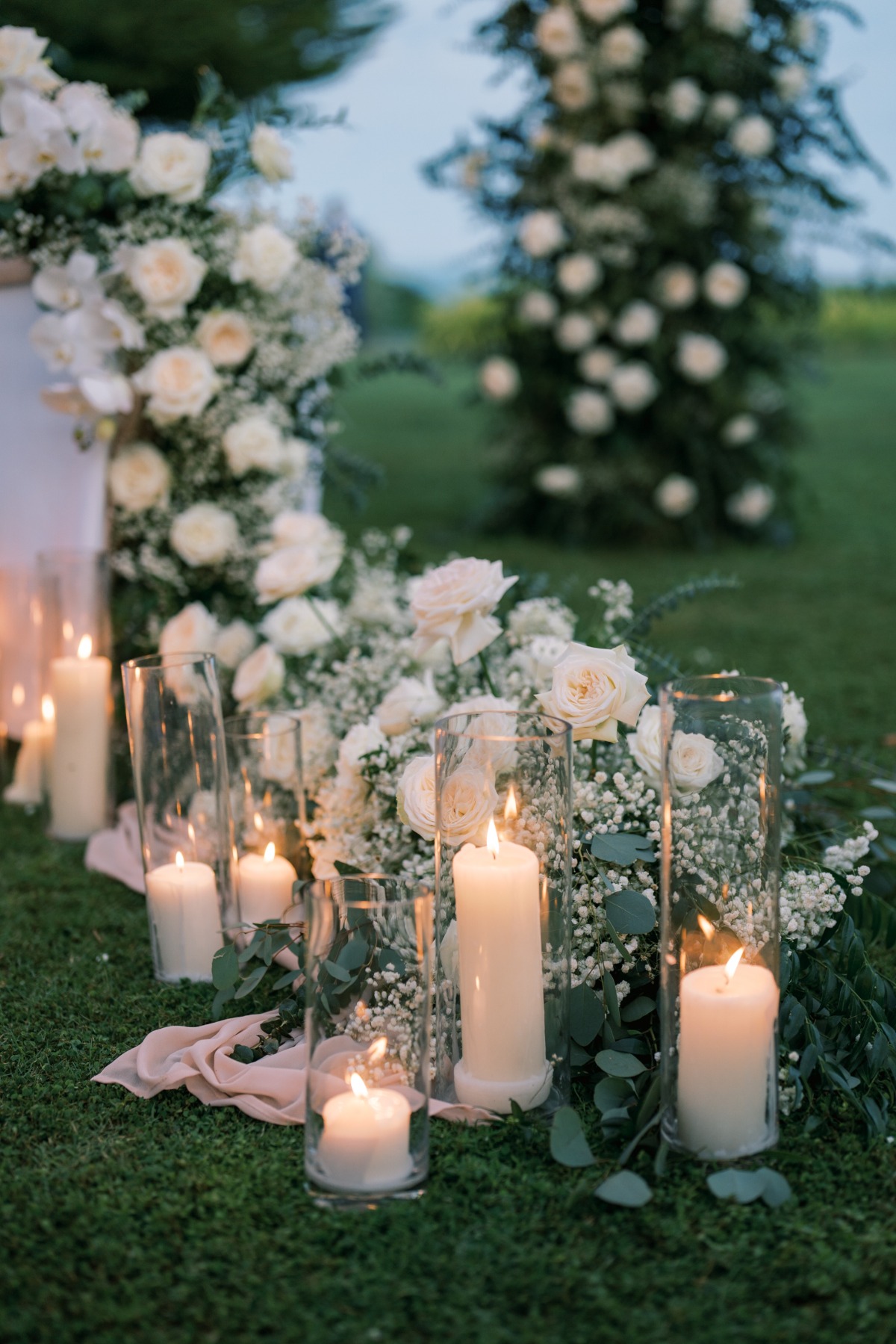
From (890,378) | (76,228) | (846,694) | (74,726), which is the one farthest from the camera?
(890,378)

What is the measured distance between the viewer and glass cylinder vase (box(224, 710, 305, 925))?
1.61 meters

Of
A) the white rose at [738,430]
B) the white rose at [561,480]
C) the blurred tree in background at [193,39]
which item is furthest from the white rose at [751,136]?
the blurred tree in background at [193,39]

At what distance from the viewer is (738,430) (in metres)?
4.41

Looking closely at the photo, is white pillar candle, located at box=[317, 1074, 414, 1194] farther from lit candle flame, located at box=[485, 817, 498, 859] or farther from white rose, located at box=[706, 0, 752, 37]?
white rose, located at box=[706, 0, 752, 37]

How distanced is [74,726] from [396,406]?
8.26 metres

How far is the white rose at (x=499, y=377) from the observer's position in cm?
454

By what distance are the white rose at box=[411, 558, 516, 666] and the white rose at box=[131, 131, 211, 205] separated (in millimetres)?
1247

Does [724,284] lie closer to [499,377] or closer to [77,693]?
[499,377]

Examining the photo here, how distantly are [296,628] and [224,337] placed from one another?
731 millimetres

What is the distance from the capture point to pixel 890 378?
954cm

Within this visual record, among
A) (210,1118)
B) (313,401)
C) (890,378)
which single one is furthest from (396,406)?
(210,1118)

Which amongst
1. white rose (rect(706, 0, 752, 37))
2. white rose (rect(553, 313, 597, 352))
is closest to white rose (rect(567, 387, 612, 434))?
white rose (rect(553, 313, 597, 352))

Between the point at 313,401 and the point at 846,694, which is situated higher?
the point at 313,401

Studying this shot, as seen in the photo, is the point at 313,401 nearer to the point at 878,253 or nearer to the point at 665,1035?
the point at 665,1035
